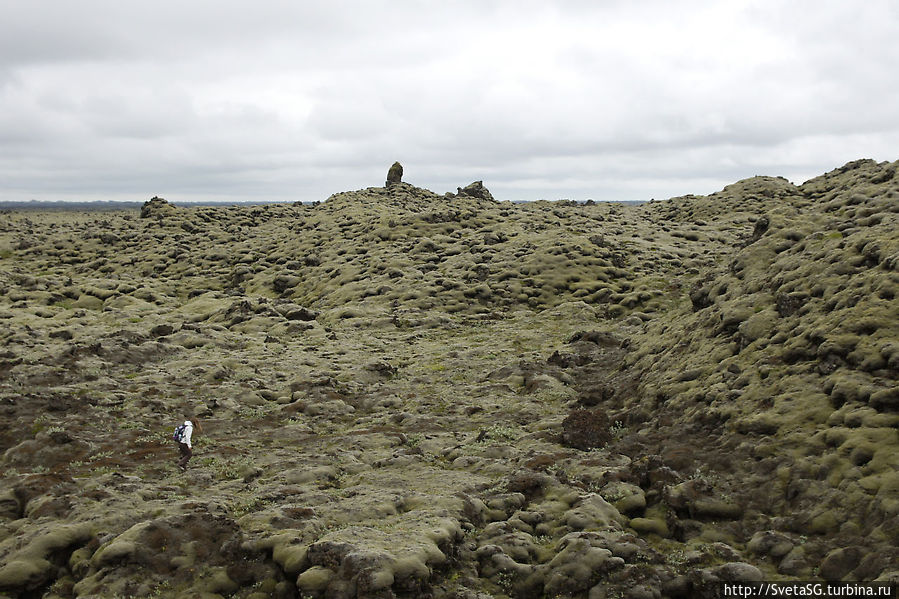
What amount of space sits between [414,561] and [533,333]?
2801 cm

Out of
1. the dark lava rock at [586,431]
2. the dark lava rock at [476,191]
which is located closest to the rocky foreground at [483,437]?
the dark lava rock at [586,431]

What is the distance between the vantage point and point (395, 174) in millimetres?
116188

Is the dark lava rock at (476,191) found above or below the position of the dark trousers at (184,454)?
above

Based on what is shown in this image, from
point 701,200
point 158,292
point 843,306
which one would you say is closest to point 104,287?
point 158,292

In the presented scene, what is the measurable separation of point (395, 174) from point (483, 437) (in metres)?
98.5

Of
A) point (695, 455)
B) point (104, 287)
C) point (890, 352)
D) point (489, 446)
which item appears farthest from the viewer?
point (104, 287)

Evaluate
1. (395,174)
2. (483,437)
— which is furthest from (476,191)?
(483,437)

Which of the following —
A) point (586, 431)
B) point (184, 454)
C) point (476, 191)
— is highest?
point (476, 191)

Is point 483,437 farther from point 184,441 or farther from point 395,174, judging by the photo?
point 395,174

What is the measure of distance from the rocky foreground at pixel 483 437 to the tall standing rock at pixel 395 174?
6927 centimetres

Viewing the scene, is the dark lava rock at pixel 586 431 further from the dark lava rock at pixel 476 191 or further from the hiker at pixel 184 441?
the dark lava rock at pixel 476 191

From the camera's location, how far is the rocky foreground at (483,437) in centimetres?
1423

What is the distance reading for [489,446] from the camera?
23219mm

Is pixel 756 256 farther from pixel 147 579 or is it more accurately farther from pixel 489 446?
pixel 147 579
